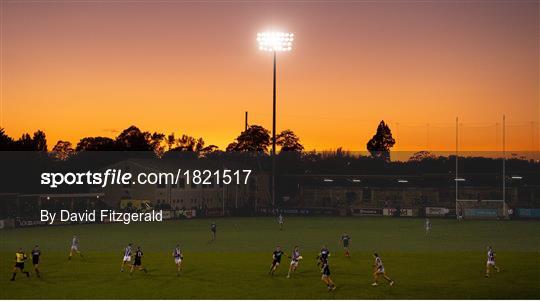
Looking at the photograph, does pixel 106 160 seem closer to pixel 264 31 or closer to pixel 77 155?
pixel 77 155

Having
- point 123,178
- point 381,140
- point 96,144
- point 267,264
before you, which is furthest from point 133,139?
point 267,264

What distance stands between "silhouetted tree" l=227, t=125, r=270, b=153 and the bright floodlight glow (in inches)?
2164

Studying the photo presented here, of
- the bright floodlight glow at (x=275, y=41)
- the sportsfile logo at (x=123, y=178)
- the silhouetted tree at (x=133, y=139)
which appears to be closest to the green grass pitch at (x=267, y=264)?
the sportsfile logo at (x=123, y=178)

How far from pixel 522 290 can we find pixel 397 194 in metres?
83.6

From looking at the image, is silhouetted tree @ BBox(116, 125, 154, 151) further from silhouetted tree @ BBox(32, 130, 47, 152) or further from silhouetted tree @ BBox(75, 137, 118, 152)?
silhouetted tree @ BBox(32, 130, 47, 152)

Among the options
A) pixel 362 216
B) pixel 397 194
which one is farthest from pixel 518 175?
pixel 362 216

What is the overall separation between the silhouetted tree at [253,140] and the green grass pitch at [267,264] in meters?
76.9

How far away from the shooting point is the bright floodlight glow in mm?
101500

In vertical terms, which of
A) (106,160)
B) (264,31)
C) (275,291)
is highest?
(264,31)

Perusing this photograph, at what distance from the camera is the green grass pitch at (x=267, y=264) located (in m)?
37.5

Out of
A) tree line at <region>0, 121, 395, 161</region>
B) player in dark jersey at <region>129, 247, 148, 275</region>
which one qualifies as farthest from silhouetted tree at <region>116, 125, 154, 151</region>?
player in dark jersey at <region>129, 247, 148, 275</region>

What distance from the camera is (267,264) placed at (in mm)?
47719

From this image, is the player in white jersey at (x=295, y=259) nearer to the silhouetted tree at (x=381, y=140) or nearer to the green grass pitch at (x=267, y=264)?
the green grass pitch at (x=267, y=264)

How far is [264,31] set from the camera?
10250 centimetres
